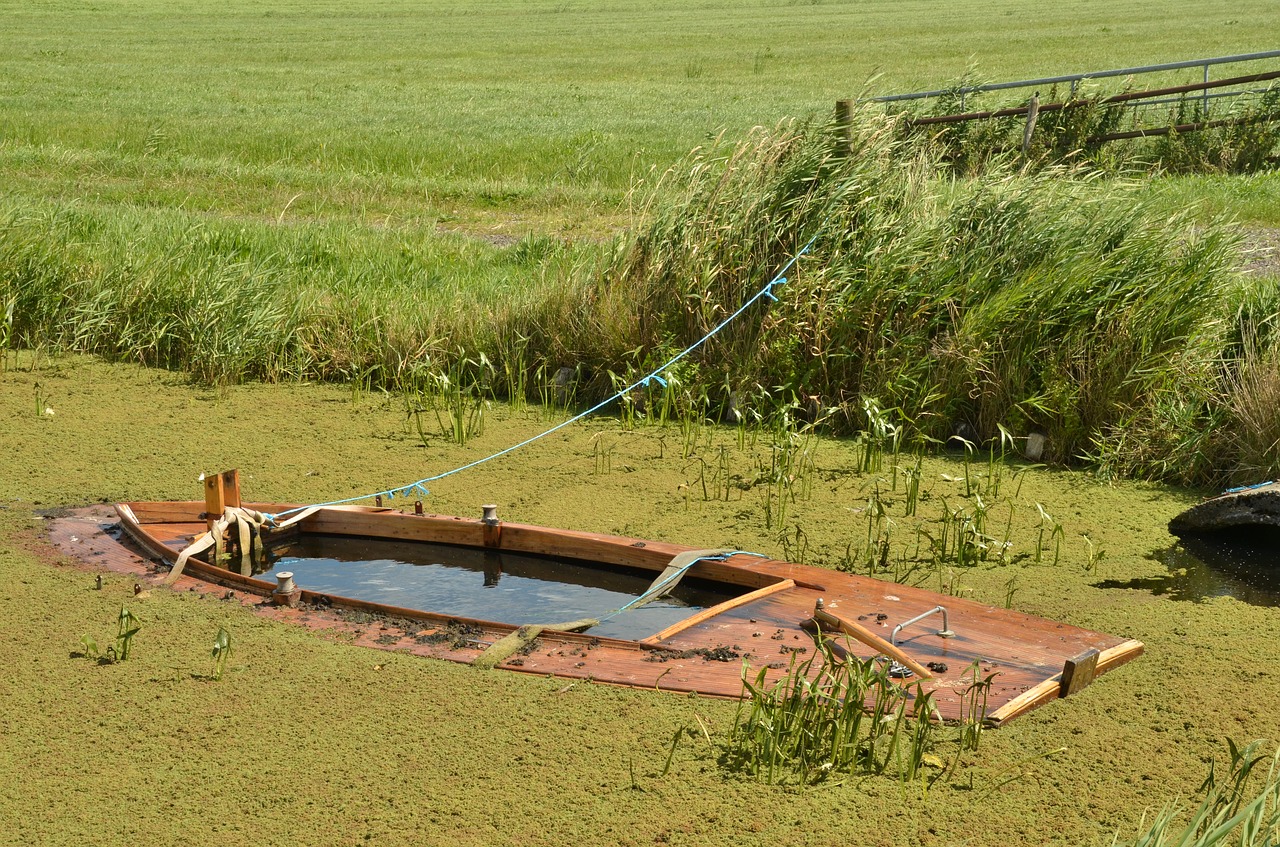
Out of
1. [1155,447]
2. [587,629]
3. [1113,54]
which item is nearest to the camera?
[587,629]

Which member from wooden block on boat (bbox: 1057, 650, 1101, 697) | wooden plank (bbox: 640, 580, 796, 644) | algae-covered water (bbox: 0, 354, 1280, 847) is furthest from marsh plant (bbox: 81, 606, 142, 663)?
wooden block on boat (bbox: 1057, 650, 1101, 697)

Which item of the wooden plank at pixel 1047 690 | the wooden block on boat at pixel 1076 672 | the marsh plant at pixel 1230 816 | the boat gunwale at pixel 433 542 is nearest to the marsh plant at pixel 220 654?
the boat gunwale at pixel 433 542

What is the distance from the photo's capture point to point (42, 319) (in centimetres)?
893

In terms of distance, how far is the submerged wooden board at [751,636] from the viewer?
13.9 feet

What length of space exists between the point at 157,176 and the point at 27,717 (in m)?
12.5

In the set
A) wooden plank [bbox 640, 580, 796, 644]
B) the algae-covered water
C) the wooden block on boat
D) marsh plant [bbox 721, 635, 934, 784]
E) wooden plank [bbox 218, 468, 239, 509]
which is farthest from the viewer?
wooden plank [bbox 218, 468, 239, 509]

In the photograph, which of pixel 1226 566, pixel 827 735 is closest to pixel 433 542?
pixel 827 735

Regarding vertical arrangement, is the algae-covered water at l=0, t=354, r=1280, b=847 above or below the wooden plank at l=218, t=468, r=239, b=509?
below

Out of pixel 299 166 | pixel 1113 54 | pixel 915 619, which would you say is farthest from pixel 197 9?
pixel 915 619

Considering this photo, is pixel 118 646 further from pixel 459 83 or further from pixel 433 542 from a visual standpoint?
pixel 459 83

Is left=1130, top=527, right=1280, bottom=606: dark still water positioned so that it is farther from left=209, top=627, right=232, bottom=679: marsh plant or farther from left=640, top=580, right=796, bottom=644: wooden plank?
left=209, top=627, right=232, bottom=679: marsh plant

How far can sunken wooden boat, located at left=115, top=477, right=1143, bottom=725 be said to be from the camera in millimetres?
4270

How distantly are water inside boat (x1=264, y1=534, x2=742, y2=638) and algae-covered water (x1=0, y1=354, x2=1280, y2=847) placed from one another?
0.42 m

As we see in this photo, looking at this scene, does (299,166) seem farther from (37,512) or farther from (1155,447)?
(1155,447)
